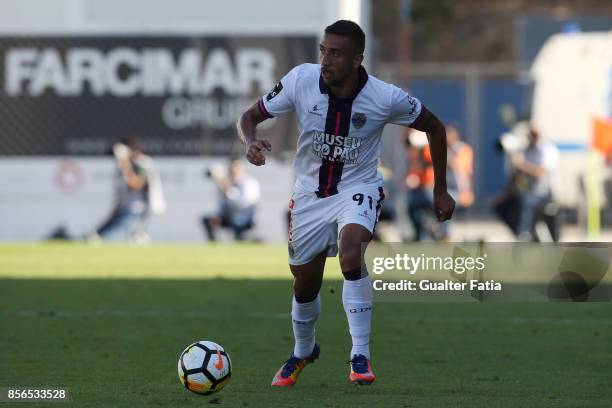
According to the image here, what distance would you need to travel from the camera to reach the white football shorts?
7.95 metres

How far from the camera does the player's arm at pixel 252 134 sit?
7496 mm

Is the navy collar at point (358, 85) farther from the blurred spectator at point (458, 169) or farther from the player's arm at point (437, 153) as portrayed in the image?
the blurred spectator at point (458, 169)

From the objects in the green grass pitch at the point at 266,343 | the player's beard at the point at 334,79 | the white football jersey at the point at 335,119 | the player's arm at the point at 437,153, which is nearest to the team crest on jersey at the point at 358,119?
Answer: the white football jersey at the point at 335,119

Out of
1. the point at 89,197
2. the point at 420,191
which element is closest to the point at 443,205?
the point at 420,191

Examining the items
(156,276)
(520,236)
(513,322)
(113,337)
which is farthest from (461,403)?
(520,236)

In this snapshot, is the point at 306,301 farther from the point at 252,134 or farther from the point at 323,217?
the point at 252,134

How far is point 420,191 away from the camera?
22.7 metres

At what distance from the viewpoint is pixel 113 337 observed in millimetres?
10430

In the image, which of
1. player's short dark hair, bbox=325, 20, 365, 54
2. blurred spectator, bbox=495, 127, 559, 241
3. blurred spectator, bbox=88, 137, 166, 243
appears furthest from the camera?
blurred spectator, bbox=88, 137, 166, 243

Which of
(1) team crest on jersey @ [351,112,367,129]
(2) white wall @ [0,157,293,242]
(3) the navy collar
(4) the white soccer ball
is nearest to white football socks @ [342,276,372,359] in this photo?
(4) the white soccer ball

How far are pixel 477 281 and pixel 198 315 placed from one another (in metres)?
2.95

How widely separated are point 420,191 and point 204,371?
51.1ft

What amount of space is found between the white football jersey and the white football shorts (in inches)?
2.3

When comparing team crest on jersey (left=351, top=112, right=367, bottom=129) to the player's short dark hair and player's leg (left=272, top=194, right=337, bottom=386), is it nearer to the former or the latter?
the player's short dark hair
